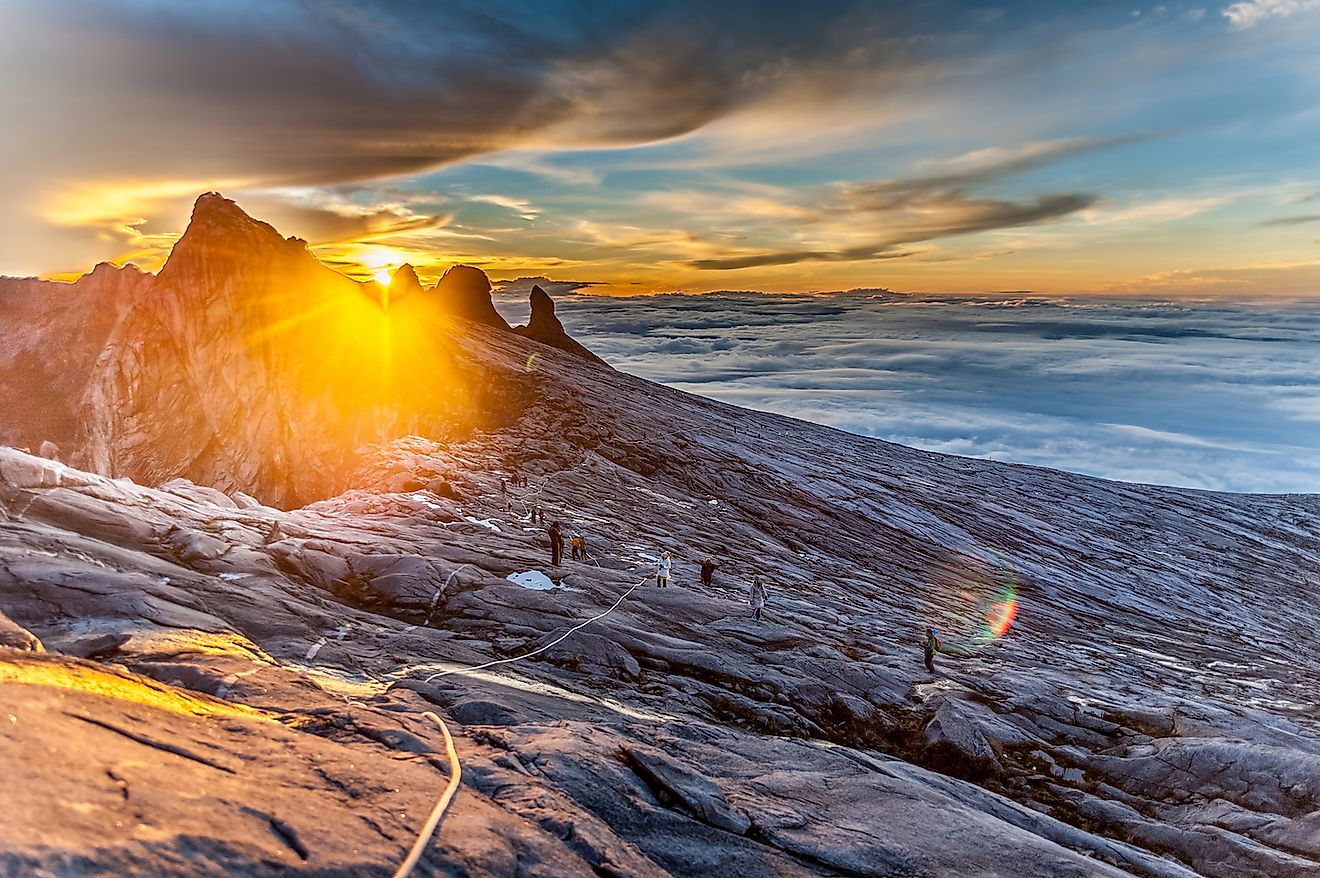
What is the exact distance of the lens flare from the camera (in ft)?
141

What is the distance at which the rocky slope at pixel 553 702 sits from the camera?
30.5 ft

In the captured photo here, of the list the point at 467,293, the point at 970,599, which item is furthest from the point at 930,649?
the point at 467,293

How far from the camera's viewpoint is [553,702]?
17797 millimetres

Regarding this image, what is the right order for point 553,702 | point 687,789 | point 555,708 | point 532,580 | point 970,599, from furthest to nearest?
point 970,599 → point 532,580 → point 553,702 → point 555,708 → point 687,789

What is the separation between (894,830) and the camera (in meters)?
14.7

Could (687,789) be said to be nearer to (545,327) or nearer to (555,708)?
(555,708)

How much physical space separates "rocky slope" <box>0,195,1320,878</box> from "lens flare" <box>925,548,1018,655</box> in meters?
0.54

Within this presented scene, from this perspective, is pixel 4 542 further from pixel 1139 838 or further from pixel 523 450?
pixel 523 450

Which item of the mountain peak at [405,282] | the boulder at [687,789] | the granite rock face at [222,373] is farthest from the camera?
the mountain peak at [405,282]

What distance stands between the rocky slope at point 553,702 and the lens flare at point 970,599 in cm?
54

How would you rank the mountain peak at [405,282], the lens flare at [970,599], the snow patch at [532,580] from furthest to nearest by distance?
the mountain peak at [405,282] → the lens flare at [970,599] → the snow patch at [532,580]

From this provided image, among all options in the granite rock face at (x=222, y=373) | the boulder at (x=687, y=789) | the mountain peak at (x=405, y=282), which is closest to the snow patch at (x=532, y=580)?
the boulder at (x=687, y=789)

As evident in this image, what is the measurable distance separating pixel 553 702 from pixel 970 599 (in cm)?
4748

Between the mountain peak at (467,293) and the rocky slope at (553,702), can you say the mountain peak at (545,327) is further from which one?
the rocky slope at (553,702)
